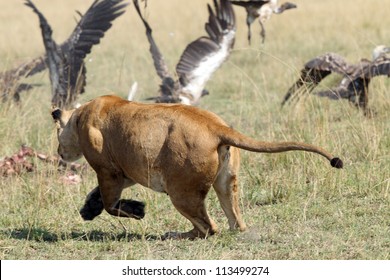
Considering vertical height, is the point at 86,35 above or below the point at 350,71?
above

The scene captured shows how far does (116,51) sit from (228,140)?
39.1 ft

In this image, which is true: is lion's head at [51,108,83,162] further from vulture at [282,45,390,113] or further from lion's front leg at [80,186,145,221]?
vulture at [282,45,390,113]

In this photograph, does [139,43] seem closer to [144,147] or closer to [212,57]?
[212,57]

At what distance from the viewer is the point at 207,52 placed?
10.4 metres

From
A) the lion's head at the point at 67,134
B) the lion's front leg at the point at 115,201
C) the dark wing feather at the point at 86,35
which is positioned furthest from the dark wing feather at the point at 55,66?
the lion's front leg at the point at 115,201

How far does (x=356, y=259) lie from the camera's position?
5.20 m

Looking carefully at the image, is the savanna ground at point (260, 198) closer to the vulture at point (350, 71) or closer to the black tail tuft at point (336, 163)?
the vulture at point (350, 71)

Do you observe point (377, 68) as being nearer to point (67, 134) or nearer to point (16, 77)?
point (16, 77)

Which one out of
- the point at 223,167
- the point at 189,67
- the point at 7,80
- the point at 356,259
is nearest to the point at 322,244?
the point at 356,259

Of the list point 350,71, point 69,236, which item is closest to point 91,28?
point 350,71

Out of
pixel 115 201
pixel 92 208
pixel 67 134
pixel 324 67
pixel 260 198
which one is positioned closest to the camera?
pixel 115 201

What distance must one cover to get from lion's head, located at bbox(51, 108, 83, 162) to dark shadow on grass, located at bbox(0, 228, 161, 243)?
0.58 meters

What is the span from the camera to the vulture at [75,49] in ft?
33.6

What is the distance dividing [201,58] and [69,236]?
479cm
